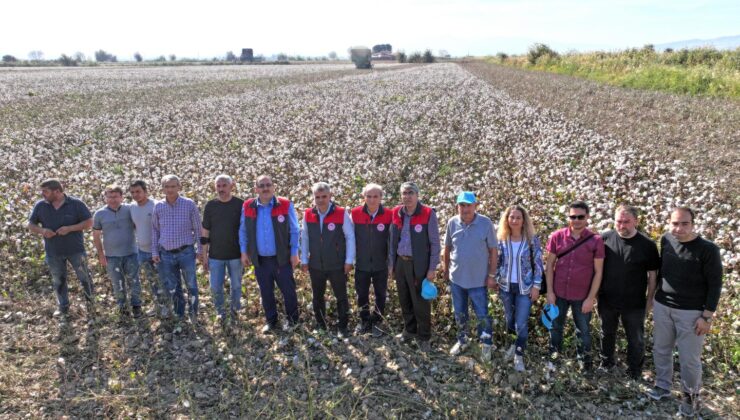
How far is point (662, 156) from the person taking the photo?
13102 millimetres

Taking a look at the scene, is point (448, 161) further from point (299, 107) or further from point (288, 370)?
point (299, 107)

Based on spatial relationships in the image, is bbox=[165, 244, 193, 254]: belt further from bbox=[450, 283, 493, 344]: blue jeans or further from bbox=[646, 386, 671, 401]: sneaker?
bbox=[646, 386, 671, 401]: sneaker

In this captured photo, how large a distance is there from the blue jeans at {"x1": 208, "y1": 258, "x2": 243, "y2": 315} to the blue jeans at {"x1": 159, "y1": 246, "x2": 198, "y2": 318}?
0.94ft

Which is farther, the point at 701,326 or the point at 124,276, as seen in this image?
the point at 124,276

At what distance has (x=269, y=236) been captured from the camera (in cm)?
654

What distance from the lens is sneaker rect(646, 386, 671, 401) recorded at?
5242 millimetres

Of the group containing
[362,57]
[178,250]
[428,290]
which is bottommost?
[428,290]

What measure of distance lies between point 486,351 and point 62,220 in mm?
5924

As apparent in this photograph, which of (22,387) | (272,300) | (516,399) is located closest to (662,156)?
(516,399)

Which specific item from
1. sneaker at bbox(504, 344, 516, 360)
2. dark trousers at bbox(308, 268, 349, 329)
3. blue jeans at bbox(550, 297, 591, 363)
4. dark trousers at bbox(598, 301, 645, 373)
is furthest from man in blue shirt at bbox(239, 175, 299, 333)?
dark trousers at bbox(598, 301, 645, 373)

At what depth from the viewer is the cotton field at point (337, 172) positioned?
5637 mm

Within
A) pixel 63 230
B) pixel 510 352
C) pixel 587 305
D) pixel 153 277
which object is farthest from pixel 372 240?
pixel 63 230

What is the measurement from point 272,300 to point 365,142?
36.8 feet

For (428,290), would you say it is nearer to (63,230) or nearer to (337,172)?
(63,230)
